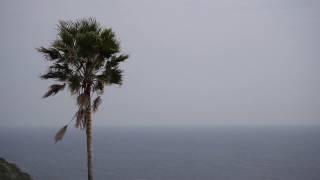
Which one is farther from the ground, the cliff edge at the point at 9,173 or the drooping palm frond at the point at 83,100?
the drooping palm frond at the point at 83,100

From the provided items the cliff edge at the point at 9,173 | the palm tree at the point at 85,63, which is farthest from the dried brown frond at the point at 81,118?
the cliff edge at the point at 9,173

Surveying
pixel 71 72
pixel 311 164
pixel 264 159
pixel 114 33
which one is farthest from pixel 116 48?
pixel 264 159

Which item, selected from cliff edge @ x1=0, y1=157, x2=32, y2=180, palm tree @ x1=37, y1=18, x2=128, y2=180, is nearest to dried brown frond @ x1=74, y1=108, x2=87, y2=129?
palm tree @ x1=37, y1=18, x2=128, y2=180

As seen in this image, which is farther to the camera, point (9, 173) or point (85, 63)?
point (9, 173)

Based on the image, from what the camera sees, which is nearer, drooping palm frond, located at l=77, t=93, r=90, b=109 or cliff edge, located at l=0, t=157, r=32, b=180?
drooping palm frond, located at l=77, t=93, r=90, b=109

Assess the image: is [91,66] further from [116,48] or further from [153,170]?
[153,170]

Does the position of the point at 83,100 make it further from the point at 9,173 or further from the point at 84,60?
the point at 9,173

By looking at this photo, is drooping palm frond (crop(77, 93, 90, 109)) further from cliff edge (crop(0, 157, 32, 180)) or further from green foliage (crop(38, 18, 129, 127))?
cliff edge (crop(0, 157, 32, 180))

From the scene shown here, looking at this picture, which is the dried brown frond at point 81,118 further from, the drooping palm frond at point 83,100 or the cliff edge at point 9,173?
the cliff edge at point 9,173

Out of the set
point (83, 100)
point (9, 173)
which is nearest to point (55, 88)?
point (83, 100)

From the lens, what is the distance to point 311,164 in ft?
407

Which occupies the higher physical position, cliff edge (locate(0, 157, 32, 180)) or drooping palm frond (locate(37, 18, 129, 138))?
drooping palm frond (locate(37, 18, 129, 138))

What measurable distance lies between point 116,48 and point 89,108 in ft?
7.90

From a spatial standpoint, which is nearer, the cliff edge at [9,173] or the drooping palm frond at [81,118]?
the drooping palm frond at [81,118]
